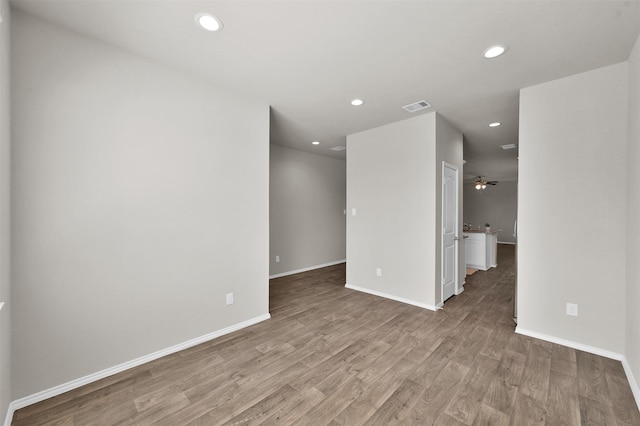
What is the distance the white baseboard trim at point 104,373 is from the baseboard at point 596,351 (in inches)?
126

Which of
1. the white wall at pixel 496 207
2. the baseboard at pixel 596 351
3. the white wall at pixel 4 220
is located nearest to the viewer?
the white wall at pixel 4 220

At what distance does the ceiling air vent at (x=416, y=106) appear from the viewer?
130 inches

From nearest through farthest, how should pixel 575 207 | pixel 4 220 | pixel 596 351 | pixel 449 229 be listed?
1. pixel 4 220
2. pixel 596 351
3. pixel 575 207
4. pixel 449 229

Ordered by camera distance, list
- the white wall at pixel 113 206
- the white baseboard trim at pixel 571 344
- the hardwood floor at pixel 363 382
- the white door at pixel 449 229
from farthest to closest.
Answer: the white door at pixel 449 229 < the white baseboard trim at pixel 571 344 < the white wall at pixel 113 206 < the hardwood floor at pixel 363 382

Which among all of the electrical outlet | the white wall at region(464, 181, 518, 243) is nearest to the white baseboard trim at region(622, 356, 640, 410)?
the electrical outlet

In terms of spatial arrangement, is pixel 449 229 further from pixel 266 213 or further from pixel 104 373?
pixel 104 373

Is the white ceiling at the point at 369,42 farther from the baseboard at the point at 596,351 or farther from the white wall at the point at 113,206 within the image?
the baseboard at the point at 596,351

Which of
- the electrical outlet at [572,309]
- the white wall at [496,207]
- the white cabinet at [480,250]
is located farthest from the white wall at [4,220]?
the white wall at [496,207]

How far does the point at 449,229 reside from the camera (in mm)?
4113

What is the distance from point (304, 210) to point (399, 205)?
2.57 meters

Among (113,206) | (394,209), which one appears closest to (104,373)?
(113,206)

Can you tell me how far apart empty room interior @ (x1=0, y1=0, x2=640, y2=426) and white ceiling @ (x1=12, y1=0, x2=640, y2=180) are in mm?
21

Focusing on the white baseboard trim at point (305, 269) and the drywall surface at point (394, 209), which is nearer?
the drywall surface at point (394, 209)

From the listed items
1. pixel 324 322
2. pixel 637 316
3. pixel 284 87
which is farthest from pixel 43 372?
pixel 637 316
